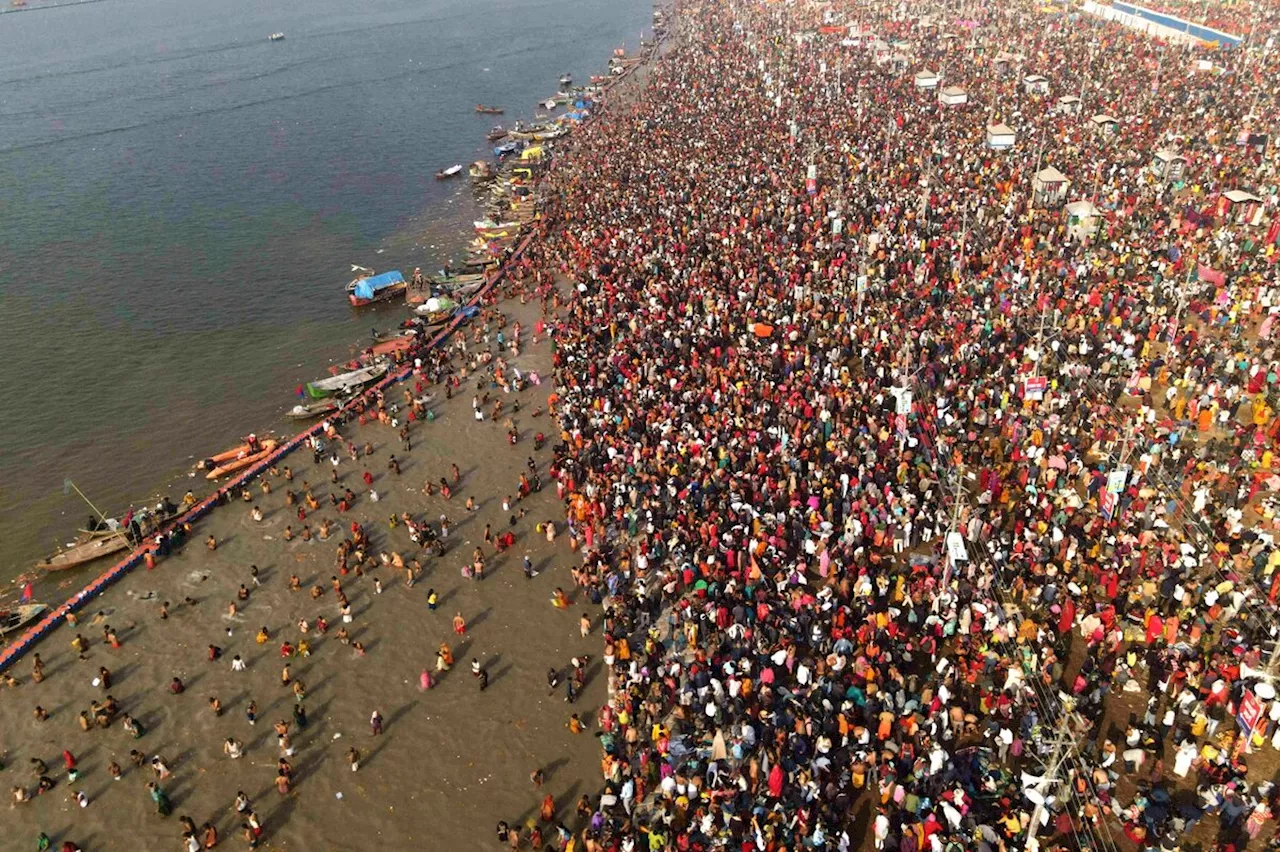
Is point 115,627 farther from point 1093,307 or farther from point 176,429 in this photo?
point 1093,307

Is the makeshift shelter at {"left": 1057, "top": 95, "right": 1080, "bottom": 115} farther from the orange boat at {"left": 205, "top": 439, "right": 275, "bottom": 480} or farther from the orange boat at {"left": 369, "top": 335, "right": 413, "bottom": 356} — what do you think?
the orange boat at {"left": 205, "top": 439, "right": 275, "bottom": 480}

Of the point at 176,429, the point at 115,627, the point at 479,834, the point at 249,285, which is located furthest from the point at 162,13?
the point at 479,834

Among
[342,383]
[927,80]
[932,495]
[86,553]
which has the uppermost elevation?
[927,80]

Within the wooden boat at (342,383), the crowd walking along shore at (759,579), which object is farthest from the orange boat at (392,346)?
the wooden boat at (342,383)

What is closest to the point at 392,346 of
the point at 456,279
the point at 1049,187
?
the point at 456,279

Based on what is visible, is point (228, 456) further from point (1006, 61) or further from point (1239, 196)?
point (1006, 61)

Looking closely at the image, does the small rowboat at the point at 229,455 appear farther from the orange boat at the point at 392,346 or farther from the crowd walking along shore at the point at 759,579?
the orange boat at the point at 392,346
